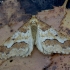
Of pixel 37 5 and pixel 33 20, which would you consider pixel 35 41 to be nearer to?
pixel 33 20

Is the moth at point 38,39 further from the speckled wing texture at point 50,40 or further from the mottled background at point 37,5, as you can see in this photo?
the mottled background at point 37,5

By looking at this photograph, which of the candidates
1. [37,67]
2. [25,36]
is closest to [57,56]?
[37,67]

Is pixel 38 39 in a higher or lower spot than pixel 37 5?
lower

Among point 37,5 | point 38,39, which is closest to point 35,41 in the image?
point 38,39

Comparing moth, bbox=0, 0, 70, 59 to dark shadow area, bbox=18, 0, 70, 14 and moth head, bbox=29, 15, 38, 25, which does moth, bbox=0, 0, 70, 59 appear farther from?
dark shadow area, bbox=18, 0, 70, 14

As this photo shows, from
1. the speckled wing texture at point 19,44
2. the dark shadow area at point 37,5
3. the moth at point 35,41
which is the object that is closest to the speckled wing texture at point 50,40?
the moth at point 35,41

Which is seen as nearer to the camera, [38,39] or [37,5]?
[38,39]

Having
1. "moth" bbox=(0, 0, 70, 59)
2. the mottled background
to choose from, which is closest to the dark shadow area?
the mottled background

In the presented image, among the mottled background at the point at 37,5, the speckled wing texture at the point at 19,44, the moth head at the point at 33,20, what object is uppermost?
the mottled background at the point at 37,5

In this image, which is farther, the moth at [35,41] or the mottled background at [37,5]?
the mottled background at [37,5]

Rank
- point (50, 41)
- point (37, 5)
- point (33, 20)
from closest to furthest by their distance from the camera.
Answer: point (50, 41), point (33, 20), point (37, 5)

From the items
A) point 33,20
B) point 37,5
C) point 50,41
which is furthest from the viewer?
point 37,5
